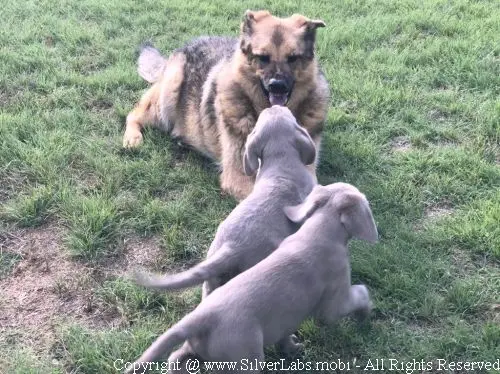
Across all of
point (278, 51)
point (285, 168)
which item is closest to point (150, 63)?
point (278, 51)

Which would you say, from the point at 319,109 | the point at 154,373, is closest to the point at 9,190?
the point at 154,373

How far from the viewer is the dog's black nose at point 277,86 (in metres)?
4.60

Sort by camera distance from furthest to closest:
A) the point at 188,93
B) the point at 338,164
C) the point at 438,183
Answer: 1. the point at 188,93
2. the point at 338,164
3. the point at 438,183

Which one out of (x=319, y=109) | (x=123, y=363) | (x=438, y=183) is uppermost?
(x=319, y=109)

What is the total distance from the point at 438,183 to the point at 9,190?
3.31 metres

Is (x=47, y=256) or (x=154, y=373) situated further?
(x=47, y=256)

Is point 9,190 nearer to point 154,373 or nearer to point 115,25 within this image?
point 154,373

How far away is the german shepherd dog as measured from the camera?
4.70 m

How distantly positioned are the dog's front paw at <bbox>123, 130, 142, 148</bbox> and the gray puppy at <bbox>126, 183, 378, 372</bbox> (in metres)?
2.30

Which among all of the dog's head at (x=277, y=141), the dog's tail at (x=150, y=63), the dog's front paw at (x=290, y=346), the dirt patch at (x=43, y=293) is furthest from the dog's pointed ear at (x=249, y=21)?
the dog's front paw at (x=290, y=346)

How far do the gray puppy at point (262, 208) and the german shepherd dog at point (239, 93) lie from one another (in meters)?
0.71

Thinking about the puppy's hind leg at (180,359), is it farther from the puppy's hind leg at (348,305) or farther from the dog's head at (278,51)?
the dog's head at (278,51)

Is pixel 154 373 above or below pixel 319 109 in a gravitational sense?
below

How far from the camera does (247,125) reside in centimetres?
492
